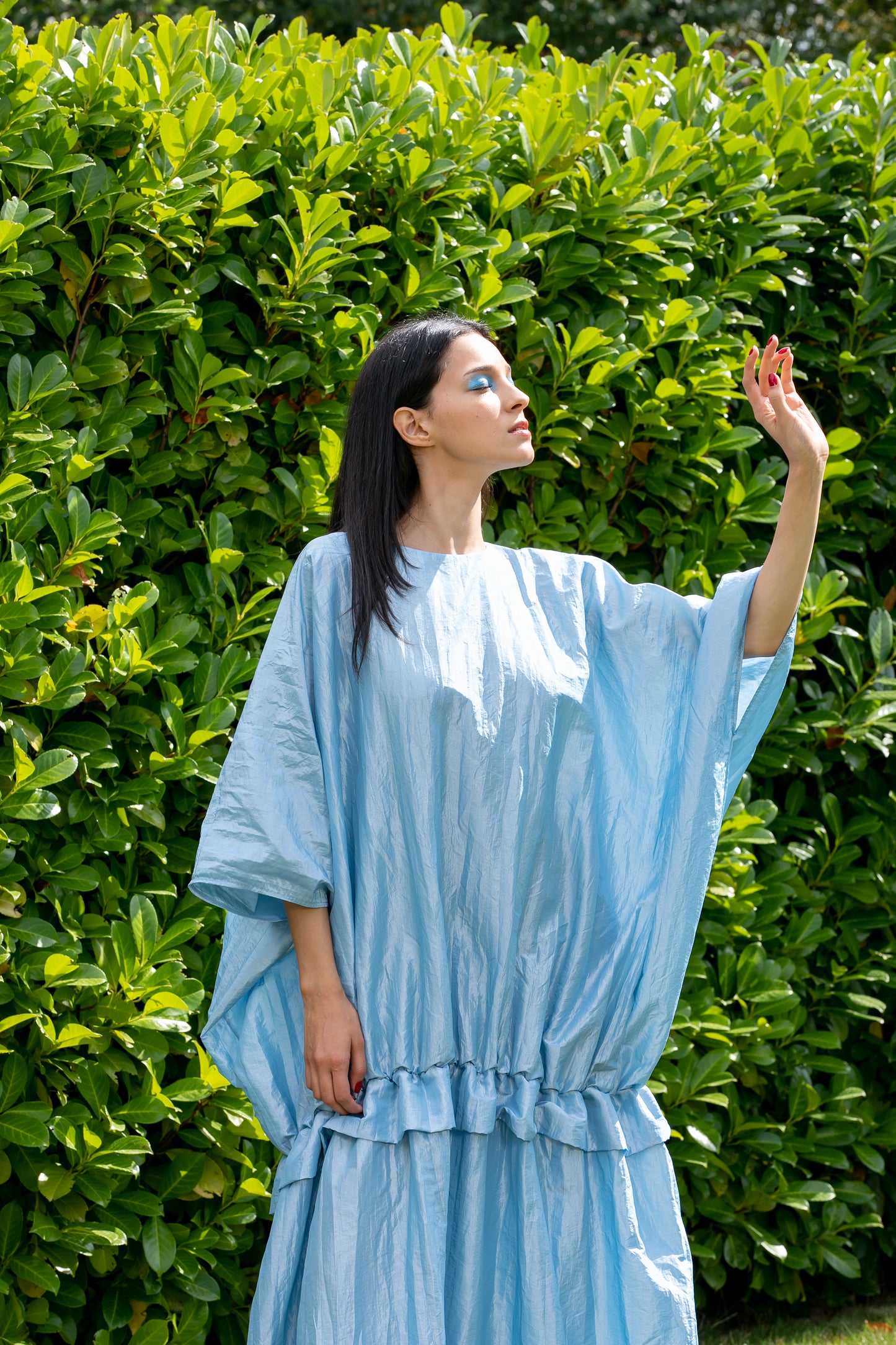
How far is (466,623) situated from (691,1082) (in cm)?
151

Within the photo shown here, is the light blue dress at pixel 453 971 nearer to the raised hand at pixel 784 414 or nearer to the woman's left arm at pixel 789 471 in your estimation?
the woman's left arm at pixel 789 471

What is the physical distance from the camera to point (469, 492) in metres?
2.21

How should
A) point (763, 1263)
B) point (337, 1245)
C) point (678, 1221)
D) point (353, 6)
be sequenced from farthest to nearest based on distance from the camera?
point (353, 6)
point (763, 1263)
point (678, 1221)
point (337, 1245)

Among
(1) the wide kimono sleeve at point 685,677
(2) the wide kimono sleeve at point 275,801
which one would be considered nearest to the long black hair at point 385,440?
(2) the wide kimono sleeve at point 275,801

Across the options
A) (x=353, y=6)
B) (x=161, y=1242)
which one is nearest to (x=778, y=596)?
(x=161, y=1242)

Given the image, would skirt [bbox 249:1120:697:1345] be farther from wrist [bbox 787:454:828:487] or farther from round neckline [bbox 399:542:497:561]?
wrist [bbox 787:454:828:487]

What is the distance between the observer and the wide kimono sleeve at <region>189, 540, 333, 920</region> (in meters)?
1.97

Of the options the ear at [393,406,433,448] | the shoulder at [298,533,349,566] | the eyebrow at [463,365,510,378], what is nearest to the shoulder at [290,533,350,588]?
the shoulder at [298,533,349,566]

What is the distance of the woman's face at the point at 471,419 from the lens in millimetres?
→ 2158

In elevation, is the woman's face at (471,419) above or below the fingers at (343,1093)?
above

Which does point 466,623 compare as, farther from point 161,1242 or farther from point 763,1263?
point 763,1263

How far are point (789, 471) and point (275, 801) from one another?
0.87 meters

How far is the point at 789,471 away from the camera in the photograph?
6.73 ft

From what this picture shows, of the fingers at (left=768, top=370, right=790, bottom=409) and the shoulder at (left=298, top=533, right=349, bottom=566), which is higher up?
the fingers at (left=768, top=370, right=790, bottom=409)
